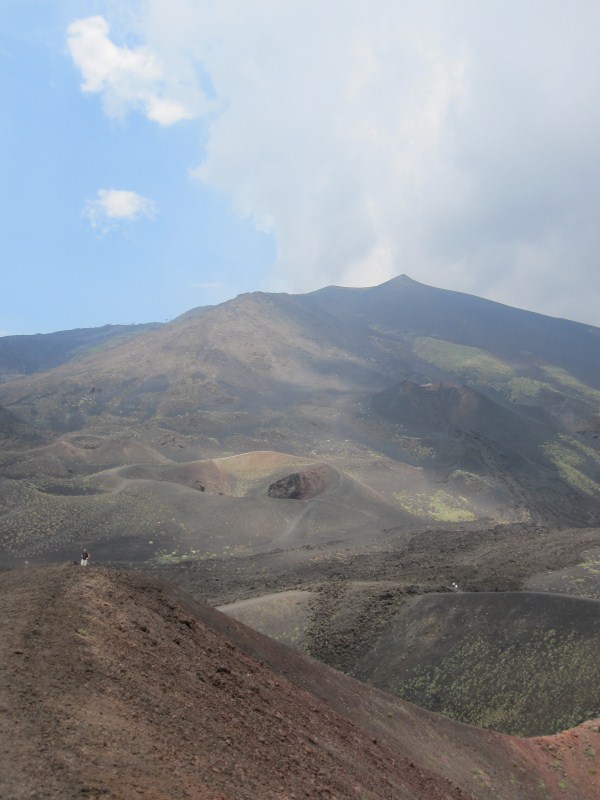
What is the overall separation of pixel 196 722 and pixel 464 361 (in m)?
130

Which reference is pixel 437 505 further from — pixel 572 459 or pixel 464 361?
pixel 464 361

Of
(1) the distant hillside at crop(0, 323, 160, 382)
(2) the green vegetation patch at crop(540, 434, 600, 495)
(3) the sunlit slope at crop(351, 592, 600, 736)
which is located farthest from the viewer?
(1) the distant hillside at crop(0, 323, 160, 382)

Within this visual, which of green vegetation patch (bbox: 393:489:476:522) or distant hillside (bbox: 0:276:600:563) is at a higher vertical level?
distant hillside (bbox: 0:276:600:563)

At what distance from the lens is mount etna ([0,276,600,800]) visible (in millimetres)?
10430

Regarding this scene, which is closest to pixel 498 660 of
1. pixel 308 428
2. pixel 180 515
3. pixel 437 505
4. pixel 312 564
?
pixel 312 564

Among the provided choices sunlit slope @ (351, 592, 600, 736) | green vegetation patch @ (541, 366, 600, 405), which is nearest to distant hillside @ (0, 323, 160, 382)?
green vegetation patch @ (541, 366, 600, 405)

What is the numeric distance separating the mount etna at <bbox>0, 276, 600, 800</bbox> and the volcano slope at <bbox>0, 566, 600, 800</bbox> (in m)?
0.06

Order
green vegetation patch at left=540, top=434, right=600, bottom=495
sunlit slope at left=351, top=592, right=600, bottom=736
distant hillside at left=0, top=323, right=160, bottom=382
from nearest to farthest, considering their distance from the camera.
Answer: sunlit slope at left=351, top=592, right=600, bottom=736 → green vegetation patch at left=540, top=434, right=600, bottom=495 → distant hillside at left=0, top=323, right=160, bottom=382

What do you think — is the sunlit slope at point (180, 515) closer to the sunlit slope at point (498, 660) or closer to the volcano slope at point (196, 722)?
the sunlit slope at point (498, 660)

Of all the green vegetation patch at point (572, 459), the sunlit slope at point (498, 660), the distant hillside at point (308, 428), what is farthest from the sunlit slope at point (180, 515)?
the green vegetation patch at point (572, 459)

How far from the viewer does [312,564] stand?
124 feet

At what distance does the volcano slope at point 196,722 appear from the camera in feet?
24.4

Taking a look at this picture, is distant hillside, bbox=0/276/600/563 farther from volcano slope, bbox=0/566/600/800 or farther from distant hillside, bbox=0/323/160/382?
distant hillside, bbox=0/323/160/382

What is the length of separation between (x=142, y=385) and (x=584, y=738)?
9424 centimetres
